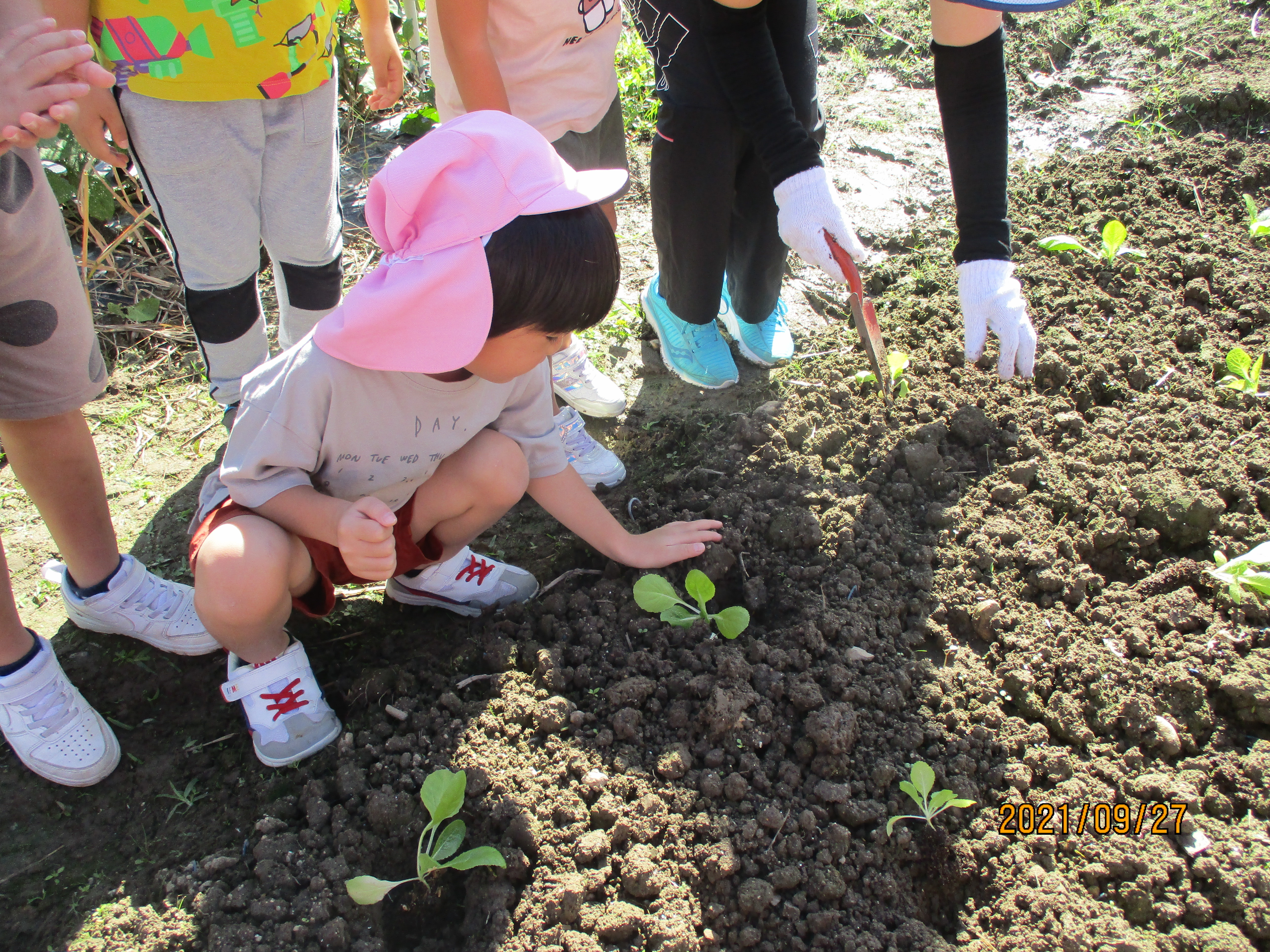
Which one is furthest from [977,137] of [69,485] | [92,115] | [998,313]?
[69,485]

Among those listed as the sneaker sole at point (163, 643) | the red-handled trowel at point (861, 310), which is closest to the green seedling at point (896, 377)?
the red-handled trowel at point (861, 310)

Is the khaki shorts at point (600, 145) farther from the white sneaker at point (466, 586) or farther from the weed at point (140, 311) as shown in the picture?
the weed at point (140, 311)

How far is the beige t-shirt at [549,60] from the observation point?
2092 mm

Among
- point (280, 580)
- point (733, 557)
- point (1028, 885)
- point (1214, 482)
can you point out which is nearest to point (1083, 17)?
point (1214, 482)

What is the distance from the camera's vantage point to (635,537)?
78.1 inches

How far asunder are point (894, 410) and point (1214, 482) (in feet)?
2.59

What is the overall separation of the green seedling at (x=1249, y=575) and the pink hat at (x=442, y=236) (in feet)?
5.26

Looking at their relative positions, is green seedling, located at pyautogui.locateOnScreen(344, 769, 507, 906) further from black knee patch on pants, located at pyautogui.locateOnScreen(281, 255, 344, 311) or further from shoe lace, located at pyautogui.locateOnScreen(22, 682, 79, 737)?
black knee patch on pants, located at pyautogui.locateOnScreen(281, 255, 344, 311)

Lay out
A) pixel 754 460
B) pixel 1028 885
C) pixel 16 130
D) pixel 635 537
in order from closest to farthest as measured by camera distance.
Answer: pixel 16 130, pixel 1028 885, pixel 635 537, pixel 754 460

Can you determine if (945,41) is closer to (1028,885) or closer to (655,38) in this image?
(655,38)

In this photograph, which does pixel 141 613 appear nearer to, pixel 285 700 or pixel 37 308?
pixel 285 700

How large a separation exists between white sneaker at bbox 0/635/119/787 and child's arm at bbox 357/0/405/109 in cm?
165

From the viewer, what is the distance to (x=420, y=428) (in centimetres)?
173

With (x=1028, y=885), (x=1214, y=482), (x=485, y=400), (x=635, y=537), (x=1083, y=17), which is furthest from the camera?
(x=1083, y=17)
